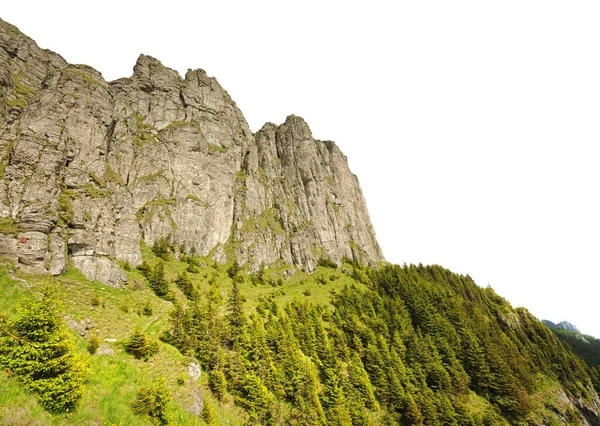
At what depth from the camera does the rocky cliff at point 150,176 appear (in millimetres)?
46250

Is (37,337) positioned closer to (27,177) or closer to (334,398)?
(334,398)

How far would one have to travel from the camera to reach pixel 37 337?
15930 mm

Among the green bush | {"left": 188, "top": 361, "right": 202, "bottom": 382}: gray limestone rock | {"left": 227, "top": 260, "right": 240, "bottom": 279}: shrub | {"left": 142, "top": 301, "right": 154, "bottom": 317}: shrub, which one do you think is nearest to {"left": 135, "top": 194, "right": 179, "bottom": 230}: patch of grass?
{"left": 227, "top": 260, "right": 240, "bottom": 279}: shrub

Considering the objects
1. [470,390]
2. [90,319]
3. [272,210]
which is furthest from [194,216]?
[470,390]

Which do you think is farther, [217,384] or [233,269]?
[233,269]

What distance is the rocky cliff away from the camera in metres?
46.2

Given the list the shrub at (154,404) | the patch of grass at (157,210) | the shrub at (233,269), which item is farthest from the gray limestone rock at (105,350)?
the patch of grass at (157,210)

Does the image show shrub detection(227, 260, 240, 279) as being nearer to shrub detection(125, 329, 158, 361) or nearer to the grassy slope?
the grassy slope

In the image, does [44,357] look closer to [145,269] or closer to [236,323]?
[236,323]

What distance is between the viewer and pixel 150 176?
271 feet

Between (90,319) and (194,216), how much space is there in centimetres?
5857

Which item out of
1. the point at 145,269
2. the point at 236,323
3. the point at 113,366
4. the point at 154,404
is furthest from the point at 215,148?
the point at 154,404

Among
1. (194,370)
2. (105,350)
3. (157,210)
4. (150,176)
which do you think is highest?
(150,176)

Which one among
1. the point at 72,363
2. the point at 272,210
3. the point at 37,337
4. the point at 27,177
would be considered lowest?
the point at 72,363
